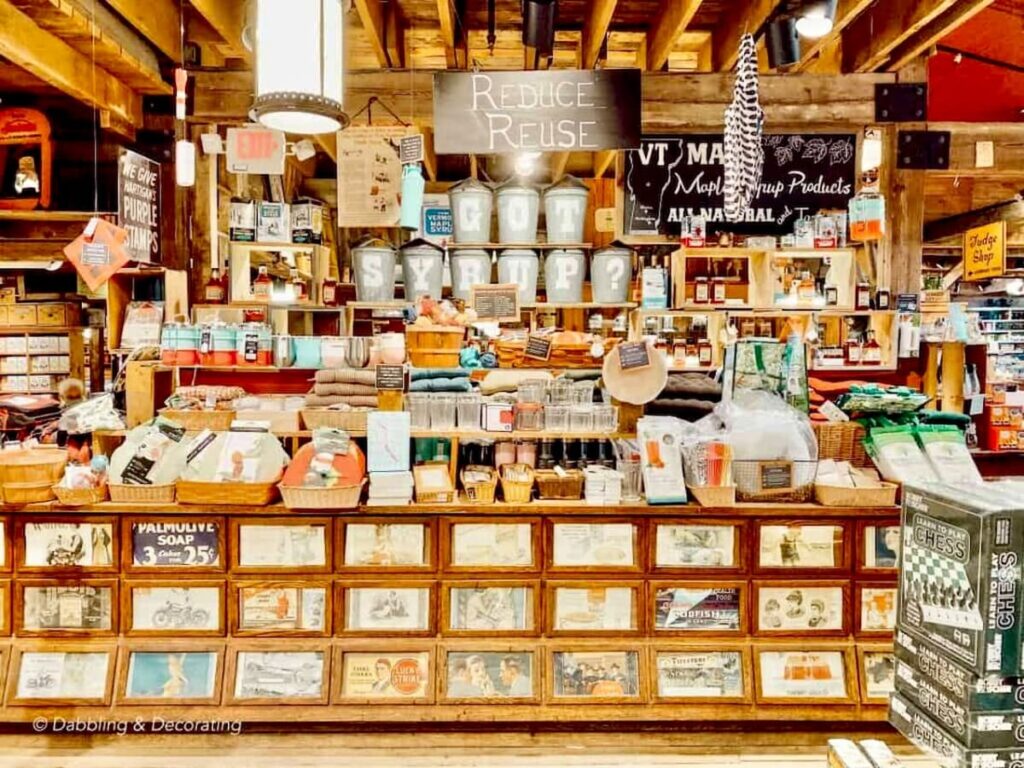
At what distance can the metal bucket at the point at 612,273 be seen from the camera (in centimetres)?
527

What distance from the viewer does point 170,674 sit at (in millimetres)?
3217

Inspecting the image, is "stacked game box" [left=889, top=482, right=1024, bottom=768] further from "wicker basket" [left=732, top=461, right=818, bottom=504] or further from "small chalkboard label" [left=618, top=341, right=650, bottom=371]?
"small chalkboard label" [left=618, top=341, right=650, bottom=371]

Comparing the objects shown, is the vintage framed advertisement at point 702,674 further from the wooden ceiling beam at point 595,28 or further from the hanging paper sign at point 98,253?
the hanging paper sign at point 98,253

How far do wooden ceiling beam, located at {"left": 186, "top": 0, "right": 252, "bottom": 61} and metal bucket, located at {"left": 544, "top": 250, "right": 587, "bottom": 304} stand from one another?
227 cm

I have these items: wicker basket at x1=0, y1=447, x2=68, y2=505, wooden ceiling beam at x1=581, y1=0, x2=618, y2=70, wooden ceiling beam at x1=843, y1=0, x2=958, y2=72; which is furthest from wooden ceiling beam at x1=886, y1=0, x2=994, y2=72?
wicker basket at x1=0, y1=447, x2=68, y2=505

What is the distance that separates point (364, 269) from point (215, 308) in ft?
3.64

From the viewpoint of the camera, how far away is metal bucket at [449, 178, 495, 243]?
5.17 m

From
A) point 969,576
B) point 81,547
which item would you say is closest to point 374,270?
point 81,547

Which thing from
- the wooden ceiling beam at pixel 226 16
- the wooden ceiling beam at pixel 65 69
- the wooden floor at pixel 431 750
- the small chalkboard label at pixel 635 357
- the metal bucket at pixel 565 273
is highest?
the wooden ceiling beam at pixel 226 16

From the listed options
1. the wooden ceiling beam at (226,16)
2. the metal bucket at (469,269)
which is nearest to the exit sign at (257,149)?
the wooden ceiling beam at (226,16)

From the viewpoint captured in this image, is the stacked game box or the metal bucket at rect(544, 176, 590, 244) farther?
the metal bucket at rect(544, 176, 590, 244)

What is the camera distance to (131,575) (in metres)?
3.27

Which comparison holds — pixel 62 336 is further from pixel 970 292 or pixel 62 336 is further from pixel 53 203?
pixel 970 292

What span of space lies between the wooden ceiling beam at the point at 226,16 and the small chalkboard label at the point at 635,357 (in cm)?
298
